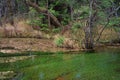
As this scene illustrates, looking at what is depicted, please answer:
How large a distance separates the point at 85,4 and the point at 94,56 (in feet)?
30.8

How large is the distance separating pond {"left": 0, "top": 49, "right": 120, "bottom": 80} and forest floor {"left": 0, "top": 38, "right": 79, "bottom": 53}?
1.76 metres

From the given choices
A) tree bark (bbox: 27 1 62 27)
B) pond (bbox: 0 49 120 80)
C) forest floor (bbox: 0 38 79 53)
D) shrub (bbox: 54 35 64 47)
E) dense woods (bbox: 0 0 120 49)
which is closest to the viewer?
pond (bbox: 0 49 120 80)

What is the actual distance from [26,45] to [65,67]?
21.2 ft

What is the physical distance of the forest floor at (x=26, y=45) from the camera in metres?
17.2

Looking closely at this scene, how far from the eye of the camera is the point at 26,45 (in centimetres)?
1833

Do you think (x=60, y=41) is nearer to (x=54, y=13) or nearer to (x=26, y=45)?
(x=26, y=45)

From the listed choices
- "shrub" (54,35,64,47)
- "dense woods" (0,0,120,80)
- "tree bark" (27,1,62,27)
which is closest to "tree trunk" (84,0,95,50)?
"dense woods" (0,0,120,80)

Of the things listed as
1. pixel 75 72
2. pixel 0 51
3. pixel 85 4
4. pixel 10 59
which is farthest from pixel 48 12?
pixel 75 72

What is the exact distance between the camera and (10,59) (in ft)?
47.0

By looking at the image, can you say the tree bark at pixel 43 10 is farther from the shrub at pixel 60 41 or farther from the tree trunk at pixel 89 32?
the tree trunk at pixel 89 32

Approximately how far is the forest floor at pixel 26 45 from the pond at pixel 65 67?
1.76m

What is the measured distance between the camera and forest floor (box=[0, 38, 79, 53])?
17186 mm

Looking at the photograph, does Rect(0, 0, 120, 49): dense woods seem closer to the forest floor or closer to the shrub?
the shrub

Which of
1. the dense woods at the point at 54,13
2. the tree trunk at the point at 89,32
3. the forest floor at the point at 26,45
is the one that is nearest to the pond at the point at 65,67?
the forest floor at the point at 26,45
